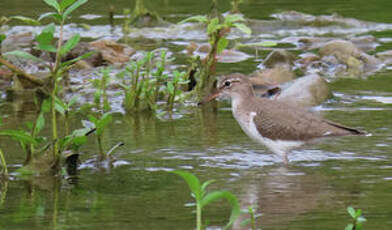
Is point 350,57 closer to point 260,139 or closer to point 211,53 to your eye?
point 211,53

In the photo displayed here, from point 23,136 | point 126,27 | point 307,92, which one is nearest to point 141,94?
point 307,92

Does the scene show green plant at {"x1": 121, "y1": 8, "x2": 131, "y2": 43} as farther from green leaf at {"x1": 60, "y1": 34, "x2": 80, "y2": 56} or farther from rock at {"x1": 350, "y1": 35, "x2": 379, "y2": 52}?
green leaf at {"x1": 60, "y1": 34, "x2": 80, "y2": 56}

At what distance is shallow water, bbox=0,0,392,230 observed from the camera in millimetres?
6613

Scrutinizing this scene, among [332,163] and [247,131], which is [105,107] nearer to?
[247,131]

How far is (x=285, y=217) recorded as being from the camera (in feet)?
21.5

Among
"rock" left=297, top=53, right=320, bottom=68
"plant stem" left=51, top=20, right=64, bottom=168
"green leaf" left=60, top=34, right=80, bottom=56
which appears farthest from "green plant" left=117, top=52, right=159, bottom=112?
"rock" left=297, top=53, right=320, bottom=68

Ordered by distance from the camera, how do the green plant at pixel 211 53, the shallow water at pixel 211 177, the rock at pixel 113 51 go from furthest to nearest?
the rock at pixel 113 51 < the green plant at pixel 211 53 < the shallow water at pixel 211 177

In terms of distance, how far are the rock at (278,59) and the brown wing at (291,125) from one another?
4.56 m

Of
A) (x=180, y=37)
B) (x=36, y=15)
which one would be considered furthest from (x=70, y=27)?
(x=180, y=37)

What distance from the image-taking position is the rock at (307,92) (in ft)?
37.2

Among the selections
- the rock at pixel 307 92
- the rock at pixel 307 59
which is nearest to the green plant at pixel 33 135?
the rock at pixel 307 92

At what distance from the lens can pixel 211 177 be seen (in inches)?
316

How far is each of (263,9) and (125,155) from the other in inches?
391

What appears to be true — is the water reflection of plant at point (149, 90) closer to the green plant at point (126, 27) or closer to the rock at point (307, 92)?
the rock at point (307, 92)
